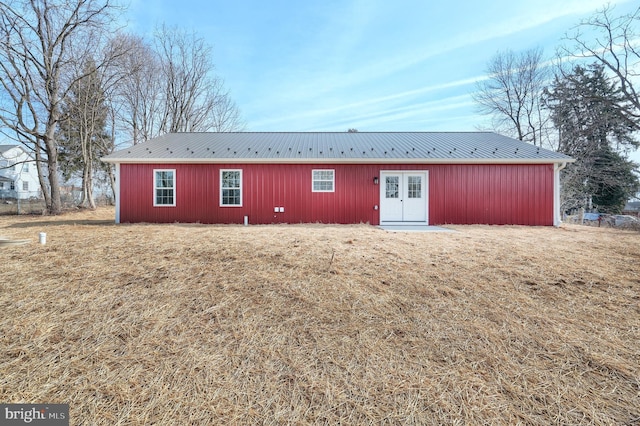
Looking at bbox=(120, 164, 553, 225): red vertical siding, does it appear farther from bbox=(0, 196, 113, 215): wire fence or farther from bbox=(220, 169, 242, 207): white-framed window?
bbox=(0, 196, 113, 215): wire fence

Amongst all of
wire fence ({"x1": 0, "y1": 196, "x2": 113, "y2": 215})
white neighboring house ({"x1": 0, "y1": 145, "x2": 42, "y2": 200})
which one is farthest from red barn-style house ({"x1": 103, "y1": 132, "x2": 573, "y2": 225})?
white neighboring house ({"x1": 0, "y1": 145, "x2": 42, "y2": 200})

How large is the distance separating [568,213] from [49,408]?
25930 millimetres

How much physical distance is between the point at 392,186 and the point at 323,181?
246cm

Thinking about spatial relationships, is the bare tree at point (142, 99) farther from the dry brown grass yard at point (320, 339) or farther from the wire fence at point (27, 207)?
the dry brown grass yard at point (320, 339)

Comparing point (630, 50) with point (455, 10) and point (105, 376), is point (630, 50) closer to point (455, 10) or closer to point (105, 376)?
point (455, 10)

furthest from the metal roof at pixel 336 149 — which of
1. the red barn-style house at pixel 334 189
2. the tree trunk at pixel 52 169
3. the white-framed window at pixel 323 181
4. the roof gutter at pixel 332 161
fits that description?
the tree trunk at pixel 52 169

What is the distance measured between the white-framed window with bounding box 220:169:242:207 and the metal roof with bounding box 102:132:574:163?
50cm

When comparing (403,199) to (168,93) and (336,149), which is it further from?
(168,93)

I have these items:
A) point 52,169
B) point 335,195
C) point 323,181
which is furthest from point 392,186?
point 52,169

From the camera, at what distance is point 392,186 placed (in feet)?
31.2

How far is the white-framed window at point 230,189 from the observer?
949 cm

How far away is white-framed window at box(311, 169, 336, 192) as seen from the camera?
9.45m

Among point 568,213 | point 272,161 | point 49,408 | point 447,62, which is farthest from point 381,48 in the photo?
point 568,213

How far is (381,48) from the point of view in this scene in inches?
411
